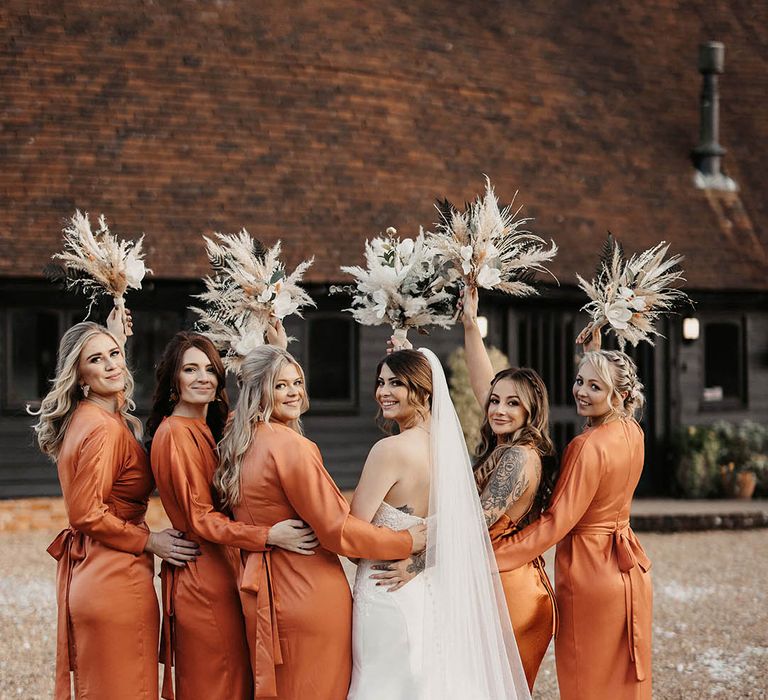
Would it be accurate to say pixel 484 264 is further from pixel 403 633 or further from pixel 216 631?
pixel 216 631

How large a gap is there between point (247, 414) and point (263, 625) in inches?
32.6

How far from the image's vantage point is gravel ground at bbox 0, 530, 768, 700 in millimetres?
6812

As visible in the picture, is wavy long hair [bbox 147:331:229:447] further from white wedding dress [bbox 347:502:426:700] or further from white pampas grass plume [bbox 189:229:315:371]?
white wedding dress [bbox 347:502:426:700]

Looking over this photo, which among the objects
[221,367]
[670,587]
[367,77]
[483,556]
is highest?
[367,77]

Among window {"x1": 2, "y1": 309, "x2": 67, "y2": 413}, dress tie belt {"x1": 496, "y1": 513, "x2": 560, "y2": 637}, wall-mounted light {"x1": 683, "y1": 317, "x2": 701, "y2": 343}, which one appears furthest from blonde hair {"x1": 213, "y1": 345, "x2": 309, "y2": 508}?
wall-mounted light {"x1": 683, "y1": 317, "x2": 701, "y2": 343}

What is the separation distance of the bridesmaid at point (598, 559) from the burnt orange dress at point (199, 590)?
114cm

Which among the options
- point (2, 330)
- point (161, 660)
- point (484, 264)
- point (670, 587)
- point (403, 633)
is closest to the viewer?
point (403, 633)

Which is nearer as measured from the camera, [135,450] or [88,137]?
[135,450]

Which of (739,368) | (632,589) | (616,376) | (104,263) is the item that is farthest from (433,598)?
(739,368)

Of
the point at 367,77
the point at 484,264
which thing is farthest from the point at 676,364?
the point at 484,264

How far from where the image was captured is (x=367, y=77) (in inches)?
577

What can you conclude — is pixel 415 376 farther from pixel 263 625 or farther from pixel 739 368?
pixel 739 368

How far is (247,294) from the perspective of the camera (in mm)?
5074

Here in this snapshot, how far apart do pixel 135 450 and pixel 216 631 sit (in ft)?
2.77
